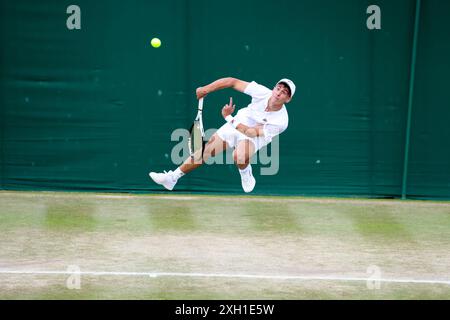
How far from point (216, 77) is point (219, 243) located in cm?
390

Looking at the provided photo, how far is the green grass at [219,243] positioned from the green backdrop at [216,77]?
65 centimetres

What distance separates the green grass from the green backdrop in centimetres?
65

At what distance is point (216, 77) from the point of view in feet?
45.8

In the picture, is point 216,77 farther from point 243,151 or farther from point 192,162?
point 243,151

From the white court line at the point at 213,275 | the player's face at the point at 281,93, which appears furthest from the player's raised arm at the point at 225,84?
the white court line at the point at 213,275

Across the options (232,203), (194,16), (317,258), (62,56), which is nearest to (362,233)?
(317,258)

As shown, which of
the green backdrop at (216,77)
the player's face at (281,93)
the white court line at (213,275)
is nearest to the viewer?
the white court line at (213,275)

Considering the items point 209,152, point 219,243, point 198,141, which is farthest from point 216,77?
point 209,152

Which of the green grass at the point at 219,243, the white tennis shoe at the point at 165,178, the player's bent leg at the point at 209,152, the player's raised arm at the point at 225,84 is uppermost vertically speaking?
the player's raised arm at the point at 225,84

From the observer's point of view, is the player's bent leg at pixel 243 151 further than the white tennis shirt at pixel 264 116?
No

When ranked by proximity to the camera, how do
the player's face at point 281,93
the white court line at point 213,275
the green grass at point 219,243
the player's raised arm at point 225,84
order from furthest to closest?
the player's face at point 281,93
the white court line at point 213,275
the player's raised arm at point 225,84
the green grass at point 219,243

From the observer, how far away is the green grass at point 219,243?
338 inches

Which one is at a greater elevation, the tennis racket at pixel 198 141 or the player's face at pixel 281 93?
the player's face at pixel 281 93

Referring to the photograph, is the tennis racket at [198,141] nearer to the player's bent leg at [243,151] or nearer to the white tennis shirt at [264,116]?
the player's bent leg at [243,151]
